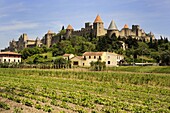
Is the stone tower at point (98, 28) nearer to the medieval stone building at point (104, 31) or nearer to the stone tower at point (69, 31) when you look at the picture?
the medieval stone building at point (104, 31)

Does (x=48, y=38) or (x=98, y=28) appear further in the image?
(x=48, y=38)

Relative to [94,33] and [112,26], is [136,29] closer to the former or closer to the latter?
[112,26]

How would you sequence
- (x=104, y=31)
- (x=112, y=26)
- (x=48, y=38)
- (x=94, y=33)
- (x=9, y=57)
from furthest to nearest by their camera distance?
1. (x=48, y=38)
2. (x=104, y=31)
3. (x=94, y=33)
4. (x=112, y=26)
5. (x=9, y=57)

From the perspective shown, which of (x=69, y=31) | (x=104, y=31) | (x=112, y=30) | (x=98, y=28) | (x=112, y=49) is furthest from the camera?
(x=69, y=31)

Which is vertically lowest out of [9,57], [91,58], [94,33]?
[91,58]

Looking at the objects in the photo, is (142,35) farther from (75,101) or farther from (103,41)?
(75,101)

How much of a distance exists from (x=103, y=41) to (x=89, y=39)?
14.9 metres

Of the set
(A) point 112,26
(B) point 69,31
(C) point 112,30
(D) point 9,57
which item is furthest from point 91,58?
(B) point 69,31

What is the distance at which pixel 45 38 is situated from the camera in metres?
129

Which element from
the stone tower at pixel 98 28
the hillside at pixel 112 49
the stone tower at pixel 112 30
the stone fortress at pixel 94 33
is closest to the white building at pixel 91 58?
the hillside at pixel 112 49

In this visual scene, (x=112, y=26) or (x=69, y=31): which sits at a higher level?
(x=112, y=26)

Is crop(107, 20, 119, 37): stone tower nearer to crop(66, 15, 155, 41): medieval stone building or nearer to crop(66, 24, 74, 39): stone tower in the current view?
crop(66, 15, 155, 41): medieval stone building

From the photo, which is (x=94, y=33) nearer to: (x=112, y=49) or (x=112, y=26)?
(x=112, y=26)

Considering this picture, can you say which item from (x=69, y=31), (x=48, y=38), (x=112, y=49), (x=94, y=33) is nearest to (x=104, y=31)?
(x=94, y=33)
